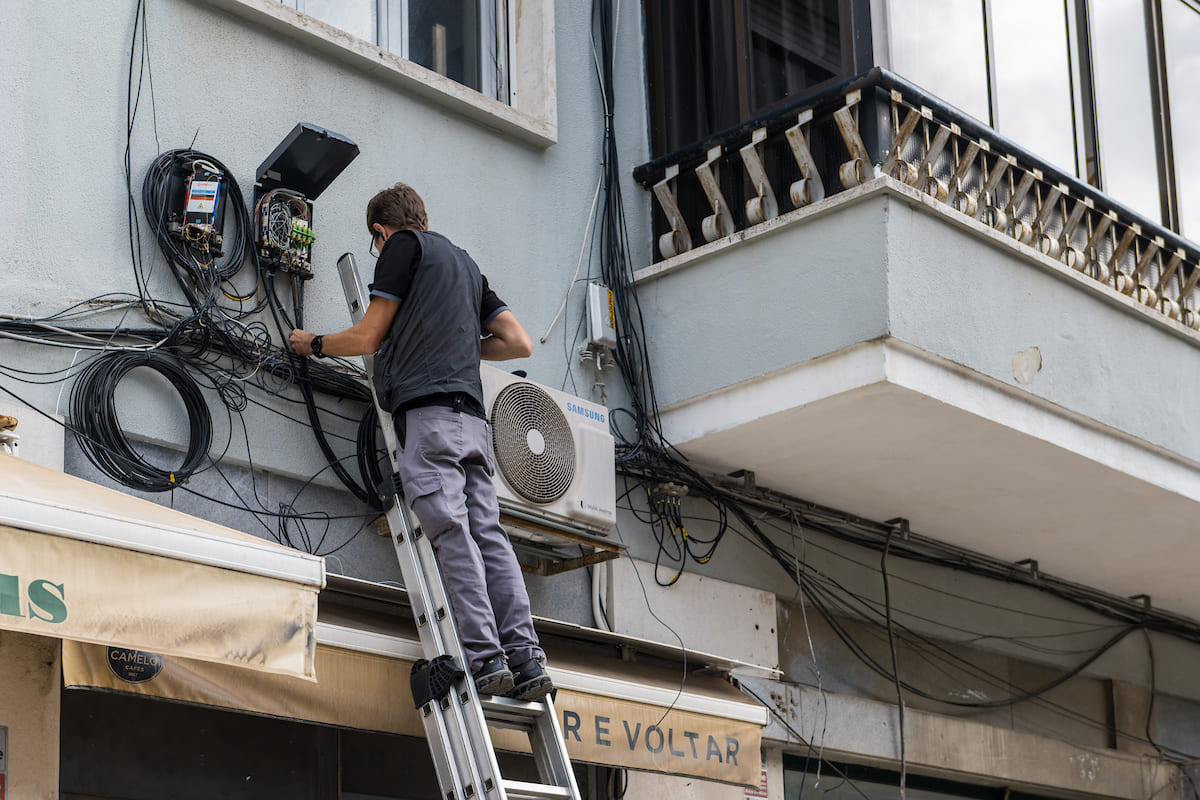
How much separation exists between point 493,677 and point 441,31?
12.2 ft

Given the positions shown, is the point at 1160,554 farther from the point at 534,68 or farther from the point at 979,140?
the point at 534,68

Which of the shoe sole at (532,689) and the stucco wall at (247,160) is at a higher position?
the stucco wall at (247,160)

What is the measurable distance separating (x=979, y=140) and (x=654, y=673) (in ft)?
9.37

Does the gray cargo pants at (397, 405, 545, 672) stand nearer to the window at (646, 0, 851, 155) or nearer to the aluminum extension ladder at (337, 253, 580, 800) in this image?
the aluminum extension ladder at (337, 253, 580, 800)

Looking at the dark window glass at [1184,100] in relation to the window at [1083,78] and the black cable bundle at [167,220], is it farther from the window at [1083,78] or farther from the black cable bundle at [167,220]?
the black cable bundle at [167,220]

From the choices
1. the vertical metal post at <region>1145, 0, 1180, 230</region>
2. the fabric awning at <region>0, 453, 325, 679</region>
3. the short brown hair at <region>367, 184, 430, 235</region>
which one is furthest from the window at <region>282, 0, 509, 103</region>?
the vertical metal post at <region>1145, 0, 1180, 230</region>

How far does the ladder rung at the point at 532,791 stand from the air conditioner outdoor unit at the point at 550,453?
1418 millimetres

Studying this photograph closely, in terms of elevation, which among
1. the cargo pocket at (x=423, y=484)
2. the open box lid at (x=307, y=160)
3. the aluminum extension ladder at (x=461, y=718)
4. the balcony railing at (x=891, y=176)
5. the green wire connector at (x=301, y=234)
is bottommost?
the aluminum extension ladder at (x=461, y=718)

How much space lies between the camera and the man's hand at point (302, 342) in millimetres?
5973

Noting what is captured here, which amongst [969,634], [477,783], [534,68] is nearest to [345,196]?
[534,68]

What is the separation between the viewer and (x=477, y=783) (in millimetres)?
5199

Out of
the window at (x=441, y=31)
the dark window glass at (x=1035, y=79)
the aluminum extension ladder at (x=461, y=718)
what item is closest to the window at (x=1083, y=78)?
the dark window glass at (x=1035, y=79)

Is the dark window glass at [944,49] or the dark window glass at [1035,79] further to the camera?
the dark window glass at [1035,79]

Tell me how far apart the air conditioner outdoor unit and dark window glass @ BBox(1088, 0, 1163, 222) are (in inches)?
127
